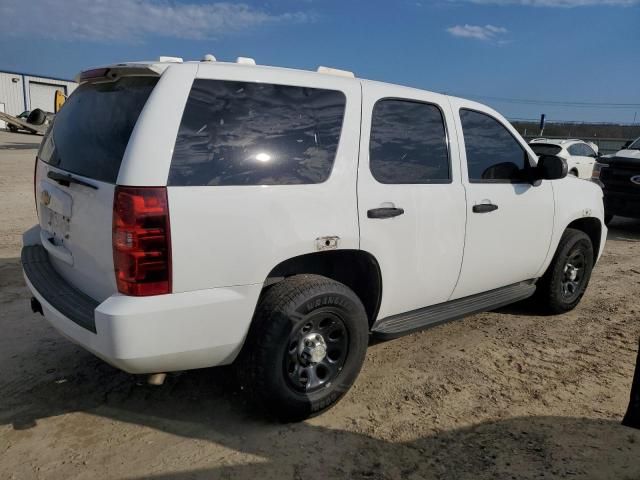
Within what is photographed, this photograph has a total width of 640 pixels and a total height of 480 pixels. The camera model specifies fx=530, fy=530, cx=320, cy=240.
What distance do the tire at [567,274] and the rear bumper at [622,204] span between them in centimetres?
490

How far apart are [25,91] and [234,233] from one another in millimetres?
55429

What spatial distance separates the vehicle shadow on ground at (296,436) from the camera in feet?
8.93

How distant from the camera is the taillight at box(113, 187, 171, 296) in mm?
2453

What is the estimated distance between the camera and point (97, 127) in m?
2.91

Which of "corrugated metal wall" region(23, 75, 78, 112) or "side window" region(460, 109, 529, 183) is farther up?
"corrugated metal wall" region(23, 75, 78, 112)

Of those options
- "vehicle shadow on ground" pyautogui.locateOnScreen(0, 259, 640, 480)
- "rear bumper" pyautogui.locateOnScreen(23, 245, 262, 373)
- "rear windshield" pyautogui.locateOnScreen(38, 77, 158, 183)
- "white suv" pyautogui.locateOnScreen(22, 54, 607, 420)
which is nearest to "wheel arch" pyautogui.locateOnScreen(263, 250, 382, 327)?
"white suv" pyautogui.locateOnScreen(22, 54, 607, 420)

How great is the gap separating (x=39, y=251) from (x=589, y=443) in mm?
3536

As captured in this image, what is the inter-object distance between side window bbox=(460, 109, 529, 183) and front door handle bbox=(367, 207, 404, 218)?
83 centimetres

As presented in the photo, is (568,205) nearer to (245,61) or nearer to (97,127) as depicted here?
(245,61)

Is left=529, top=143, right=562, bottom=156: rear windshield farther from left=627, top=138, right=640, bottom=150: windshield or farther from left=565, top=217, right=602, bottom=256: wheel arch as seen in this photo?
left=565, top=217, right=602, bottom=256: wheel arch

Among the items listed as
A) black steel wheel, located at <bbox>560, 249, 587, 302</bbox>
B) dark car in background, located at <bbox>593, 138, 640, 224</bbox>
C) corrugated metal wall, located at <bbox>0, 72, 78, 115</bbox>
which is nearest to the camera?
black steel wheel, located at <bbox>560, 249, 587, 302</bbox>

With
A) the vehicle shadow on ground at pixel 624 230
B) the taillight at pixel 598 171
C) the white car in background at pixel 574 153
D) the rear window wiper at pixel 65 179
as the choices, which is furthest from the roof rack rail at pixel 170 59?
the white car in background at pixel 574 153

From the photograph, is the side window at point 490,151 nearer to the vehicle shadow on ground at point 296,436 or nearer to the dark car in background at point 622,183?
the vehicle shadow on ground at point 296,436

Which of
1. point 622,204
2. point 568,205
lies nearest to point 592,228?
point 568,205
